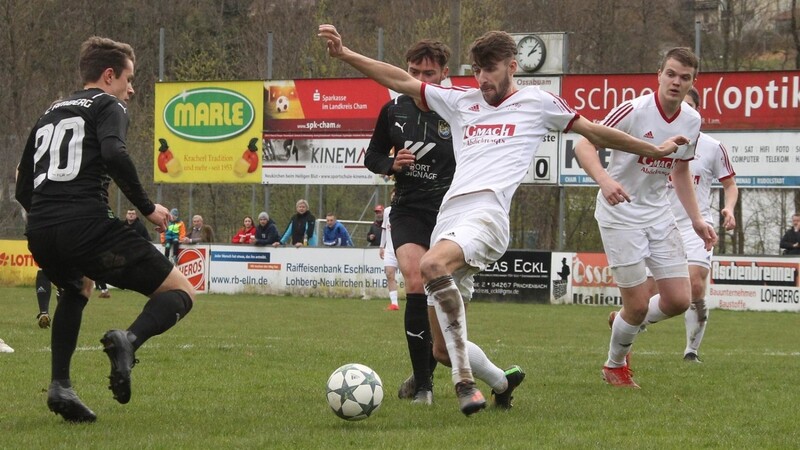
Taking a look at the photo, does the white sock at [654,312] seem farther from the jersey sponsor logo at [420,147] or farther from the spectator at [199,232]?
the spectator at [199,232]

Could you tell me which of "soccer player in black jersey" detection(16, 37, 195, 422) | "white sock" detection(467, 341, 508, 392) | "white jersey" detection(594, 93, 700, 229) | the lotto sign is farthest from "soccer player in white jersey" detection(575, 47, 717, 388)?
the lotto sign

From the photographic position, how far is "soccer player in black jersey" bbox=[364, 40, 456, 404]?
23.5 ft

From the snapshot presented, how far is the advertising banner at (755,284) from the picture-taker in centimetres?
2153

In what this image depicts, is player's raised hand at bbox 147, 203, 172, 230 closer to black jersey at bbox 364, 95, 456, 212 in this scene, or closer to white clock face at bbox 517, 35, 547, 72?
black jersey at bbox 364, 95, 456, 212

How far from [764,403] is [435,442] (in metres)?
2.63

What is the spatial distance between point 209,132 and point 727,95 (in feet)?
37.2

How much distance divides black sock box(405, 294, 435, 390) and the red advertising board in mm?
15935

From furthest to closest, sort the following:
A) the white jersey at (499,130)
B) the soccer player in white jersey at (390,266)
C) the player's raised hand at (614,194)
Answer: the soccer player in white jersey at (390,266) → the player's raised hand at (614,194) → the white jersey at (499,130)

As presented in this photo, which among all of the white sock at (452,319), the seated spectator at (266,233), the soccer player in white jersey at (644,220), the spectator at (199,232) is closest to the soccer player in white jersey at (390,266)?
the seated spectator at (266,233)

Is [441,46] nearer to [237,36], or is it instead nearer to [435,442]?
[435,442]

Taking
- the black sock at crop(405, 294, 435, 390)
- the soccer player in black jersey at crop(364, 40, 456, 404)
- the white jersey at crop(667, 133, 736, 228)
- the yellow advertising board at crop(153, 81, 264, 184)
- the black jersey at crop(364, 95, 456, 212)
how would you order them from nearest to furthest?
the black sock at crop(405, 294, 435, 390) < the soccer player in black jersey at crop(364, 40, 456, 404) < the black jersey at crop(364, 95, 456, 212) < the white jersey at crop(667, 133, 736, 228) < the yellow advertising board at crop(153, 81, 264, 184)

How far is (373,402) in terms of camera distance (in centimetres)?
614

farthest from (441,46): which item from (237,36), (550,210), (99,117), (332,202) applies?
(237,36)

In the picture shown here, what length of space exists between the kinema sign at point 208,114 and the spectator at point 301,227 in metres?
2.88
